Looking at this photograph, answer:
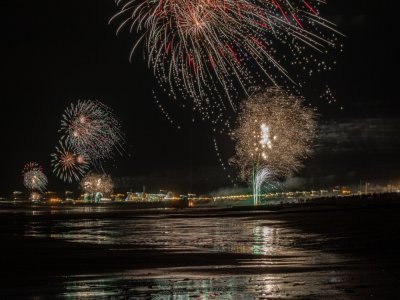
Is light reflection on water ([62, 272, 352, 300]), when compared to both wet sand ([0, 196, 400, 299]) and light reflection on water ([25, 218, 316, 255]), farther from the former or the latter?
light reflection on water ([25, 218, 316, 255])

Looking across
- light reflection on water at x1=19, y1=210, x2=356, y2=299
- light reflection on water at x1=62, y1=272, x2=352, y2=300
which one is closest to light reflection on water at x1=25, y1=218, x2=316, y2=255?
light reflection on water at x1=19, y1=210, x2=356, y2=299

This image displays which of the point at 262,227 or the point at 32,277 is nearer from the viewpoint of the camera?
the point at 32,277

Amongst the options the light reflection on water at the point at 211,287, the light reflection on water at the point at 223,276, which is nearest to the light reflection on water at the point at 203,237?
the light reflection on water at the point at 223,276

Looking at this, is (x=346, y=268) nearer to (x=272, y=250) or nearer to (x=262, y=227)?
(x=272, y=250)

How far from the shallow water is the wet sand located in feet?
0.09

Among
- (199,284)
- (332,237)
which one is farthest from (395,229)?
(199,284)

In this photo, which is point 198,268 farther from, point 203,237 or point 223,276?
point 203,237

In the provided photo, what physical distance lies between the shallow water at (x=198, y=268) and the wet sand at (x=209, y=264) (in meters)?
0.03

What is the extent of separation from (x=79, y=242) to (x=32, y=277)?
13.2m

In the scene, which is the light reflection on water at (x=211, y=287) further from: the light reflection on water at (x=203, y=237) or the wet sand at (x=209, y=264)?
the light reflection on water at (x=203, y=237)

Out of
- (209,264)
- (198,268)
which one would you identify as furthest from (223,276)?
(209,264)

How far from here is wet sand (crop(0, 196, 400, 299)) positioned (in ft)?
57.2

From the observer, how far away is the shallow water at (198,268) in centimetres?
1732

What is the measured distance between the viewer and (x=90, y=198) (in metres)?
187
